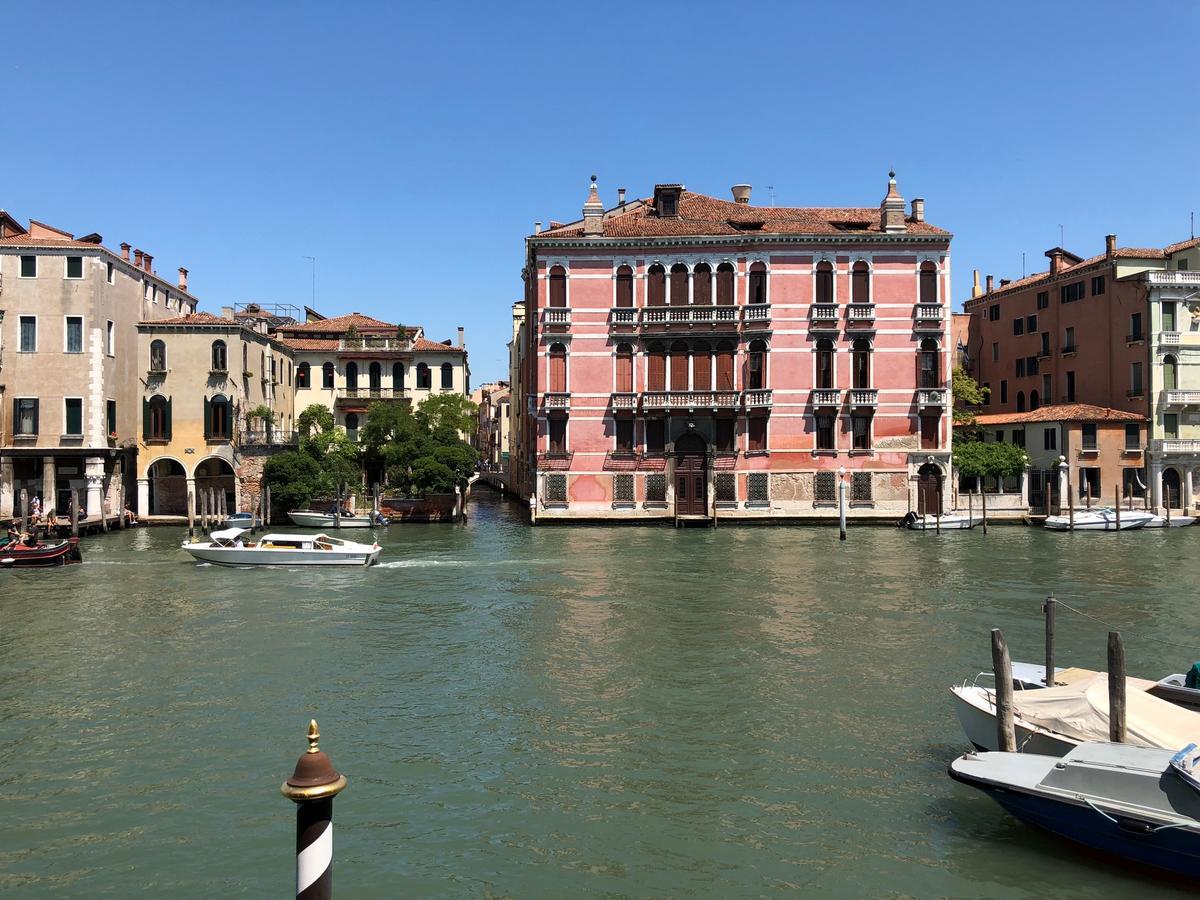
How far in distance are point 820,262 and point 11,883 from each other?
116 ft

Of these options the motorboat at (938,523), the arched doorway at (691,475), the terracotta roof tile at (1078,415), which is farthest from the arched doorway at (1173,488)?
the arched doorway at (691,475)

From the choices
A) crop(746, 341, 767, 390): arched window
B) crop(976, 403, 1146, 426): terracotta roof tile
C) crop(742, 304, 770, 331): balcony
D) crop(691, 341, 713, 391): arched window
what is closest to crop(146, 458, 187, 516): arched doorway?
crop(691, 341, 713, 391): arched window

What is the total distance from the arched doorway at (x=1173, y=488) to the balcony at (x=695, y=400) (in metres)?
19.9

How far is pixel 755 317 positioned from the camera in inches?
1505

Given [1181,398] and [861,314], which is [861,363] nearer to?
[861,314]

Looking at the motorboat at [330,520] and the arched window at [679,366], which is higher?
the arched window at [679,366]

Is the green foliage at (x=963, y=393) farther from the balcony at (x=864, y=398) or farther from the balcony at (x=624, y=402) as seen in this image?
the balcony at (x=624, y=402)

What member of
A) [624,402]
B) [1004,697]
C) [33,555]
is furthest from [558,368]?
[1004,697]

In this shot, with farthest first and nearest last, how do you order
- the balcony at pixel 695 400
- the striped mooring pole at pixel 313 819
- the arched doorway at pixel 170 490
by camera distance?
the arched doorway at pixel 170 490 < the balcony at pixel 695 400 < the striped mooring pole at pixel 313 819

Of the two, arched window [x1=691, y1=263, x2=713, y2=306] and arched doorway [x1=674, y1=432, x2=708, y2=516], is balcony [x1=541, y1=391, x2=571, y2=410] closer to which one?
arched doorway [x1=674, y1=432, x2=708, y2=516]

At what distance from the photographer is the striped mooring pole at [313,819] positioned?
4344 millimetres

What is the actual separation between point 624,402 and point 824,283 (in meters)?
9.57

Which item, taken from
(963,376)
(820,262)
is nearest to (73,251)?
(820,262)

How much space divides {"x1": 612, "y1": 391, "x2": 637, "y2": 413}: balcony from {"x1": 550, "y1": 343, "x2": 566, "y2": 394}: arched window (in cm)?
221
